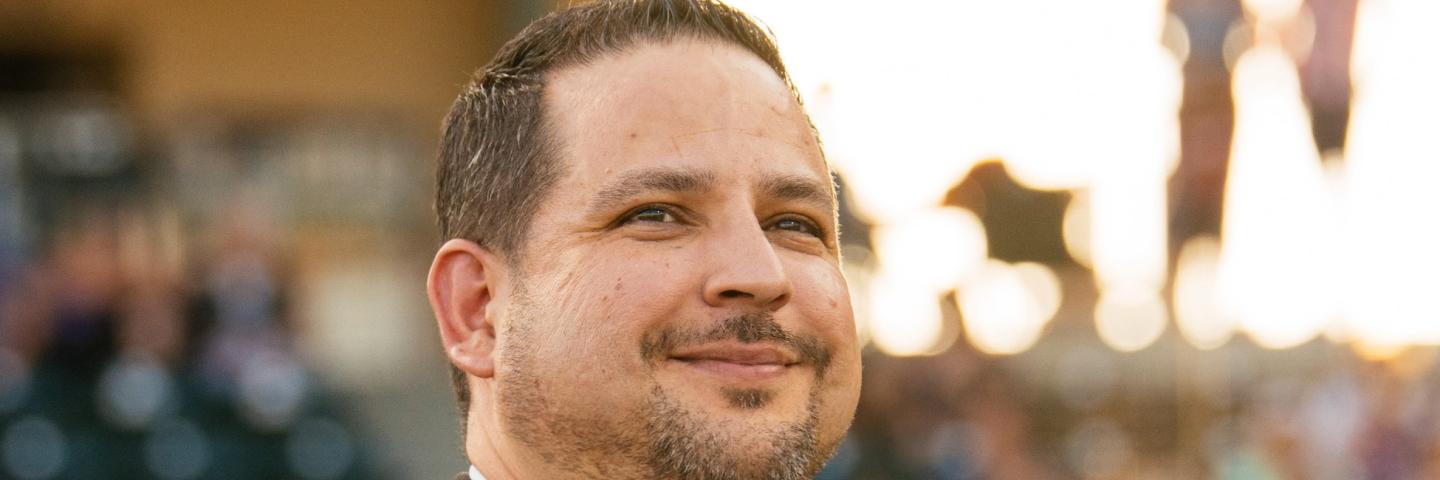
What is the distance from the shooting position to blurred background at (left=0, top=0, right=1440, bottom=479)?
Answer: 7777mm

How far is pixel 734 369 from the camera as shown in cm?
250

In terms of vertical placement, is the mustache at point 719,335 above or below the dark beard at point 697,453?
above

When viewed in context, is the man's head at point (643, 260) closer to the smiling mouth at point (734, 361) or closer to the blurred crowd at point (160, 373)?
the smiling mouth at point (734, 361)

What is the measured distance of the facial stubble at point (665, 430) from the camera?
2475 mm

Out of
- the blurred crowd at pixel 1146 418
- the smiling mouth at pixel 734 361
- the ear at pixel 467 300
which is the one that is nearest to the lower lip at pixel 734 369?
the smiling mouth at pixel 734 361

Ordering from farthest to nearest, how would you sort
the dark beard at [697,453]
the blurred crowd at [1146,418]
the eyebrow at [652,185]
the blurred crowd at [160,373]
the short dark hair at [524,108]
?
the blurred crowd at [1146,418] → the blurred crowd at [160,373] → the short dark hair at [524,108] → the eyebrow at [652,185] → the dark beard at [697,453]

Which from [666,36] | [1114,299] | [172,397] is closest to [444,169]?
[666,36]

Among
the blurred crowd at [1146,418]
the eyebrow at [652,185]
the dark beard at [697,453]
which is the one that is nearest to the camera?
the dark beard at [697,453]

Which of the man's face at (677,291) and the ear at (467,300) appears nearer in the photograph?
the man's face at (677,291)

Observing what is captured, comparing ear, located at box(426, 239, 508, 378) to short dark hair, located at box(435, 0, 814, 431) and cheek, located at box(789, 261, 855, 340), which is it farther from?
cheek, located at box(789, 261, 855, 340)

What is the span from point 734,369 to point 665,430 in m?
0.13

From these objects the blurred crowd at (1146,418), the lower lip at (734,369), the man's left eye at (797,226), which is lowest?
the blurred crowd at (1146,418)

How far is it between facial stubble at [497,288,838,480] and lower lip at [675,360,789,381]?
0.02 metres

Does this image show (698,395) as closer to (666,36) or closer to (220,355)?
(666,36)
